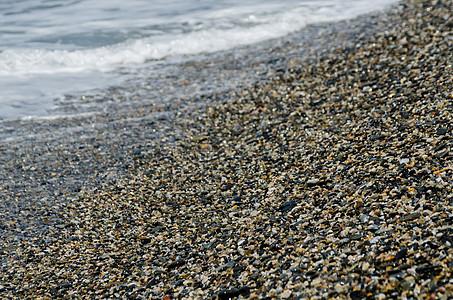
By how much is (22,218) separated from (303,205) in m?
3.46

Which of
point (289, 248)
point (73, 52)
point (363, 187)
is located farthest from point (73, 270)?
point (73, 52)

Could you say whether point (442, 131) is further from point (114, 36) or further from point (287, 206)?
point (114, 36)

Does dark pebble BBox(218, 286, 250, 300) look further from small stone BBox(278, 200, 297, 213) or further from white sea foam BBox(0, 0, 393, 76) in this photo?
white sea foam BBox(0, 0, 393, 76)

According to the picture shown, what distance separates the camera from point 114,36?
1332 centimetres

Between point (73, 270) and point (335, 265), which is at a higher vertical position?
point (335, 265)

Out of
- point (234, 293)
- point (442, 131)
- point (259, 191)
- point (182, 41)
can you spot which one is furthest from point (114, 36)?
point (234, 293)

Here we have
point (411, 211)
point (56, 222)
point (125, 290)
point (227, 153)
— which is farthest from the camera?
point (227, 153)

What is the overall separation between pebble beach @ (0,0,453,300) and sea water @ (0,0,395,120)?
7.40 feet

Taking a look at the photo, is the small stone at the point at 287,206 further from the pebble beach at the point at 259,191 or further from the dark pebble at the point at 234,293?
the dark pebble at the point at 234,293

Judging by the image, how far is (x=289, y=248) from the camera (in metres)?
3.72

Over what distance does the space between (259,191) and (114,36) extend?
33.2ft

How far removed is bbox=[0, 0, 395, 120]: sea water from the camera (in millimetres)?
9930

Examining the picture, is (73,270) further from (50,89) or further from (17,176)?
(50,89)

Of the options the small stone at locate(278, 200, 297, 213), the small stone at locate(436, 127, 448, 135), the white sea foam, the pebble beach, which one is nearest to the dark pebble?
the pebble beach
